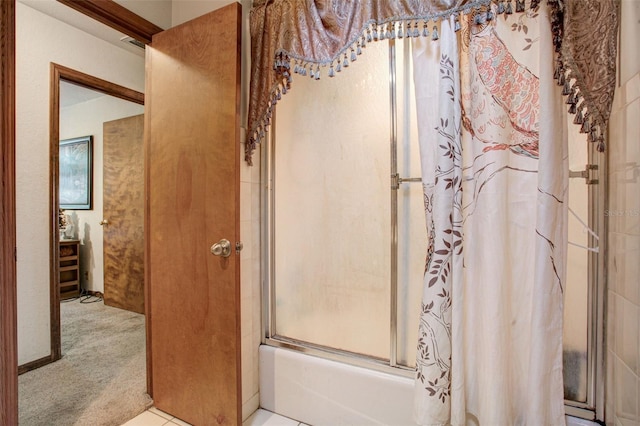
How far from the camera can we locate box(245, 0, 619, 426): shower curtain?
0.97m

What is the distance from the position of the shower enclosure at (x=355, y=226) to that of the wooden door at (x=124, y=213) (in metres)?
2.16

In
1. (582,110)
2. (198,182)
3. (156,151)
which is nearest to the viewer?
(582,110)

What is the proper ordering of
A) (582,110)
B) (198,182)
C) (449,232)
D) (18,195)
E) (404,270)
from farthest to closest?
(18,195) < (198,182) < (404,270) < (449,232) < (582,110)

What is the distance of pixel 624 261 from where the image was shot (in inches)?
36.1

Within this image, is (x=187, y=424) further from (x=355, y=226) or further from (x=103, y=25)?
(x=103, y=25)

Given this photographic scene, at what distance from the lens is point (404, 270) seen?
136 centimetres

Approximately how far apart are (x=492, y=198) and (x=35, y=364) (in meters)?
3.01

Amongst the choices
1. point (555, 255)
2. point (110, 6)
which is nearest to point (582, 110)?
point (555, 255)

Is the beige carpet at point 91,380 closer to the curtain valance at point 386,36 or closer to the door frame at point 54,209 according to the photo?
the door frame at point 54,209

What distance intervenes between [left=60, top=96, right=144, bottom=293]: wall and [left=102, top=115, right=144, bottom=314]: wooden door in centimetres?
16

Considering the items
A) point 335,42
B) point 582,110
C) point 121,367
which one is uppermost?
point 335,42

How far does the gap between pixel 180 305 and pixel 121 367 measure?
3.49 feet

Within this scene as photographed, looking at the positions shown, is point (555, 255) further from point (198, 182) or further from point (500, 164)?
point (198, 182)

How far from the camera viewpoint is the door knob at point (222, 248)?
4.55 feet
